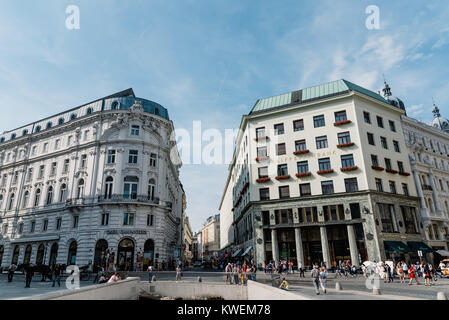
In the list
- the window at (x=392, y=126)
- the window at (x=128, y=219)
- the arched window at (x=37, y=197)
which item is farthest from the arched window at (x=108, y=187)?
the window at (x=392, y=126)

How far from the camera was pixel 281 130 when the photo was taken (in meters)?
40.8

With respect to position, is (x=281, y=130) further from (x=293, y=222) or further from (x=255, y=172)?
(x=293, y=222)

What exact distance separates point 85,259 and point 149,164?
51.5 ft

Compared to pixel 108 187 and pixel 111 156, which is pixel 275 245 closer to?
pixel 108 187

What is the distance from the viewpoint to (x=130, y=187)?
40.4 meters

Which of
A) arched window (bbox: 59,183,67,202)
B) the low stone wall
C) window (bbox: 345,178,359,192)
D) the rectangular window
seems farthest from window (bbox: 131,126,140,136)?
window (bbox: 345,178,359,192)

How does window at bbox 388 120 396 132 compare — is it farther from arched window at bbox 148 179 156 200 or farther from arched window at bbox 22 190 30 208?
arched window at bbox 22 190 30 208

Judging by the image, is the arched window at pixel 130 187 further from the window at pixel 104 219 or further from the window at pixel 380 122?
the window at pixel 380 122

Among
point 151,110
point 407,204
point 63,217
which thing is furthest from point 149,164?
point 407,204

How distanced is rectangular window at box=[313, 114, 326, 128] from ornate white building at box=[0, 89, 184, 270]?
23.7 metres

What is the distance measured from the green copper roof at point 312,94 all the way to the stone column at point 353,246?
60.2 feet

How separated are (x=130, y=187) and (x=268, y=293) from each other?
100ft

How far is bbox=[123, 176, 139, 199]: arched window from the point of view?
39.8 m

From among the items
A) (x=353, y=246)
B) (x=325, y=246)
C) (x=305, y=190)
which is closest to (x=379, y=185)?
(x=353, y=246)
